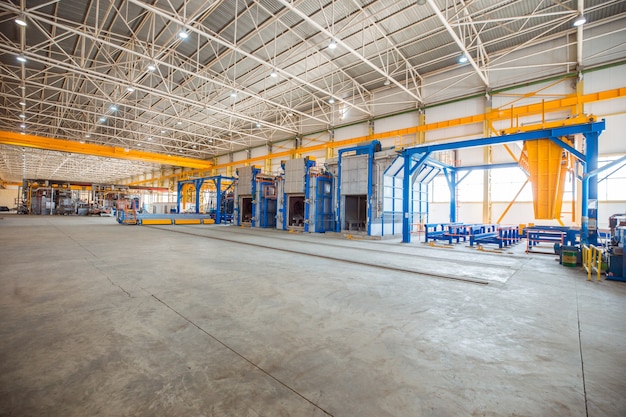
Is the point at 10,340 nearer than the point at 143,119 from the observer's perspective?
Yes

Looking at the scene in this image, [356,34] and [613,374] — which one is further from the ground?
[356,34]

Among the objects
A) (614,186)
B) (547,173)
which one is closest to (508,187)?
(614,186)

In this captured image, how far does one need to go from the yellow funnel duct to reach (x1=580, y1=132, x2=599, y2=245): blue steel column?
1.14m

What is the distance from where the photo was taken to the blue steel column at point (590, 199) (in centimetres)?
741

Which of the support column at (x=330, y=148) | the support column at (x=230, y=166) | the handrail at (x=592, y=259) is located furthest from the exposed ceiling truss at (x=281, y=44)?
the support column at (x=230, y=166)

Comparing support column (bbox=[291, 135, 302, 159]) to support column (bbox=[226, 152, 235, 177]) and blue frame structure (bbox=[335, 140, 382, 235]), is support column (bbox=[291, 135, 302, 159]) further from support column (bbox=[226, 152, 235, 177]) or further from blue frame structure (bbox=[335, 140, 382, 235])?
support column (bbox=[226, 152, 235, 177])

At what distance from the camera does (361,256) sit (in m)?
8.13

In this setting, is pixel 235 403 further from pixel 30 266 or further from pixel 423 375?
pixel 30 266

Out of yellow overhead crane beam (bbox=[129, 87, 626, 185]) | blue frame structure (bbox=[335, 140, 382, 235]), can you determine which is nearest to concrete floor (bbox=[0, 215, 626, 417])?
yellow overhead crane beam (bbox=[129, 87, 626, 185])

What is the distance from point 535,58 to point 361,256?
16.7m

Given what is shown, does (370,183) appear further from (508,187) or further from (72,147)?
(72,147)

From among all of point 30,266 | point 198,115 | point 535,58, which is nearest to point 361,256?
point 30,266

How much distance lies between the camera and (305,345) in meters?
2.69

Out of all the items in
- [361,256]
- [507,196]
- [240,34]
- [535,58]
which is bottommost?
[361,256]
